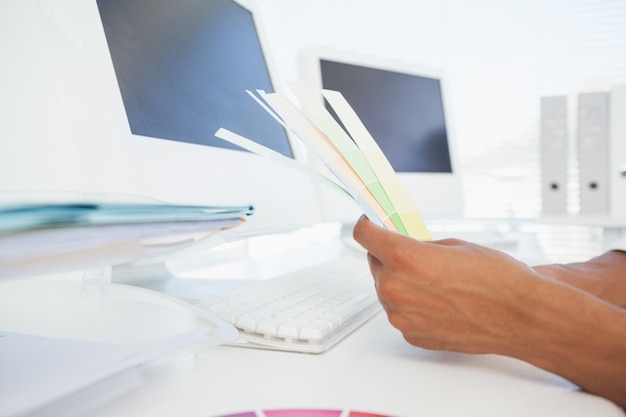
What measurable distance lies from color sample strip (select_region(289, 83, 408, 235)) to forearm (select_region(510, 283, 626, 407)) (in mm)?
161

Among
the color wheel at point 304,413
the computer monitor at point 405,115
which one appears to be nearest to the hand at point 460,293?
the color wheel at point 304,413

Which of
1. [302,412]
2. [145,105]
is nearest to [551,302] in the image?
[302,412]

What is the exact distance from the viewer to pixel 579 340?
1.21 ft

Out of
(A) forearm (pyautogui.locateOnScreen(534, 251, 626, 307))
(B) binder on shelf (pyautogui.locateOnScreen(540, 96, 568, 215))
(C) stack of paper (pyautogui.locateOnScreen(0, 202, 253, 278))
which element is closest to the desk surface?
(C) stack of paper (pyautogui.locateOnScreen(0, 202, 253, 278))

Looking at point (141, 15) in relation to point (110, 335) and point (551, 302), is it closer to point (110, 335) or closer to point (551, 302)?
point (110, 335)

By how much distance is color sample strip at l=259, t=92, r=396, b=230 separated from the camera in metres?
0.45

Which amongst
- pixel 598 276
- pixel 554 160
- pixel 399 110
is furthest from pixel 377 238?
pixel 554 160

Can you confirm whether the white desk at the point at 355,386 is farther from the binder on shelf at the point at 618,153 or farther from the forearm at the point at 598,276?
the binder on shelf at the point at 618,153

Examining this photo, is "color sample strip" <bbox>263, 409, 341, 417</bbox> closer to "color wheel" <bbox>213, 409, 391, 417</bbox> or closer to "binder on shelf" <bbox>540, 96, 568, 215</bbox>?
"color wheel" <bbox>213, 409, 391, 417</bbox>

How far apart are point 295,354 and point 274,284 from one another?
0.62 ft

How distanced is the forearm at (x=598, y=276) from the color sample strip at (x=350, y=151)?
222 millimetres

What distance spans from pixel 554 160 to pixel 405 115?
0.79 m

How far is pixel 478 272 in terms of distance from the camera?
0.39m

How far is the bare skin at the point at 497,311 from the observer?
0.37 m
